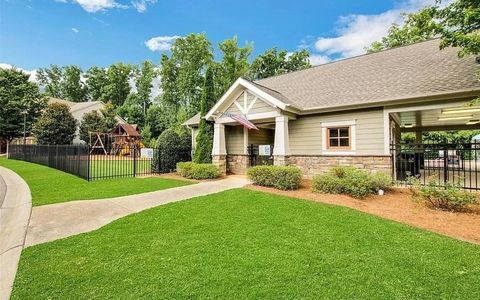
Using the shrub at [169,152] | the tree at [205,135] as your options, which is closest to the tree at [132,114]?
the shrub at [169,152]

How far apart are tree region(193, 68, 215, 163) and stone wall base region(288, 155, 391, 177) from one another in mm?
4360

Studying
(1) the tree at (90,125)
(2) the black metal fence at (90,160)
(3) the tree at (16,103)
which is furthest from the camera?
→ (1) the tree at (90,125)

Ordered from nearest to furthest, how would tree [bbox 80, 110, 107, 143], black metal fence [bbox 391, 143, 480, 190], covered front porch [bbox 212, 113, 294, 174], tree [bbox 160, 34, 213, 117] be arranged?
black metal fence [bbox 391, 143, 480, 190] → covered front porch [bbox 212, 113, 294, 174] → tree [bbox 80, 110, 107, 143] → tree [bbox 160, 34, 213, 117]

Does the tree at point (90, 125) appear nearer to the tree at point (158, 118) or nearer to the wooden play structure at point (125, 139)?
the wooden play structure at point (125, 139)

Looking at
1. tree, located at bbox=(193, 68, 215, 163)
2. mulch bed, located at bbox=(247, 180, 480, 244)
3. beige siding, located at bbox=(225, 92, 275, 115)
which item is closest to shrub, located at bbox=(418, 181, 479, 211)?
mulch bed, located at bbox=(247, 180, 480, 244)

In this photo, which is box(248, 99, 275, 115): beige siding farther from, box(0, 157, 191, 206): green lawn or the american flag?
box(0, 157, 191, 206): green lawn

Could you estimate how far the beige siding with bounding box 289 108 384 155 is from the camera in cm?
971

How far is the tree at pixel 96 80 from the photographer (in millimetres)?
50844

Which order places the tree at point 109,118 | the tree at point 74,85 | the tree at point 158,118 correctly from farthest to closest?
1. the tree at point 74,85
2. the tree at point 158,118
3. the tree at point 109,118

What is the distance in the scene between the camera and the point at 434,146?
28.0 feet

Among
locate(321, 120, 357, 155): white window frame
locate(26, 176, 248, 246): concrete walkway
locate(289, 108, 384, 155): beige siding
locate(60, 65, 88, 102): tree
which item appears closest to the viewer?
locate(26, 176, 248, 246): concrete walkway

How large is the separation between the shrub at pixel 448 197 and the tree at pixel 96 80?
55589mm

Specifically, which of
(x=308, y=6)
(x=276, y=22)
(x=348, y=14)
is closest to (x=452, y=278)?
(x=308, y=6)

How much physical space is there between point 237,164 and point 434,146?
8663 mm
